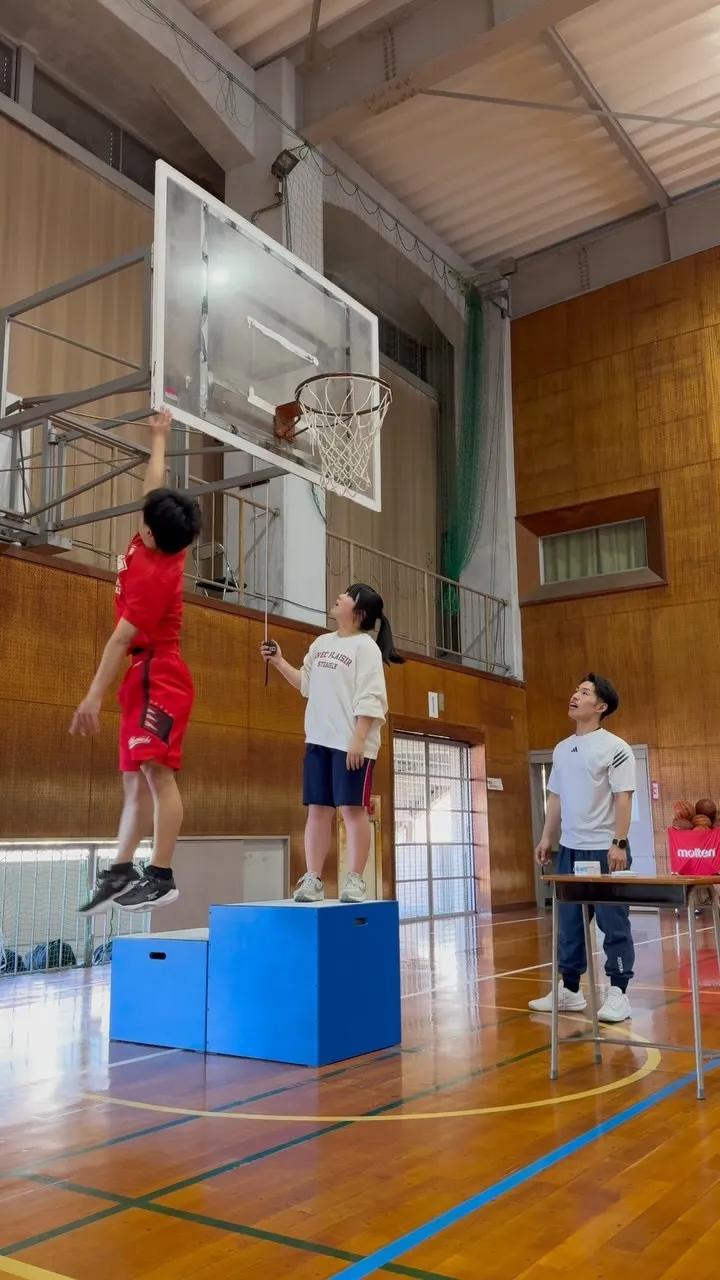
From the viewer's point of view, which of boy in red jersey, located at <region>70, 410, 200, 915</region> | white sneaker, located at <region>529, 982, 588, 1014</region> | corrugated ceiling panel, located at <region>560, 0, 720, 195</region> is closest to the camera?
boy in red jersey, located at <region>70, 410, 200, 915</region>

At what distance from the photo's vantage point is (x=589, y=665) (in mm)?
13547

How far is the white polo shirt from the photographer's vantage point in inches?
199

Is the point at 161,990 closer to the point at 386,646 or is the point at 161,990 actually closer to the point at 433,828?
the point at 386,646

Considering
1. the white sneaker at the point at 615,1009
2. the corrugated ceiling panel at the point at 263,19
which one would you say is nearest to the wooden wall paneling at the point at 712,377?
the corrugated ceiling panel at the point at 263,19

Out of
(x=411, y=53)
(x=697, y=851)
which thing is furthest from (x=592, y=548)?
(x=411, y=53)

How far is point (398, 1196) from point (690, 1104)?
4.54ft

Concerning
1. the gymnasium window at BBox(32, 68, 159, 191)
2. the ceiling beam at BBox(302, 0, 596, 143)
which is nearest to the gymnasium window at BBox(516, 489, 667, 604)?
the ceiling beam at BBox(302, 0, 596, 143)

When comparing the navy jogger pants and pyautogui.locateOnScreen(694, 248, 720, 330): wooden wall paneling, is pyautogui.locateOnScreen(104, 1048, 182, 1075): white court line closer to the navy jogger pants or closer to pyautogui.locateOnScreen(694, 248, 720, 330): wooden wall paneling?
the navy jogger pants

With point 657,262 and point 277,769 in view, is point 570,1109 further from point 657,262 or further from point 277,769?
point 657,262

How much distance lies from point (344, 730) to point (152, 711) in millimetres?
1260

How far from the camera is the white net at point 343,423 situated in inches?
231

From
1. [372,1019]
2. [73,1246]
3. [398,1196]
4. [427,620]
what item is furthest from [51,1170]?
[427,620]

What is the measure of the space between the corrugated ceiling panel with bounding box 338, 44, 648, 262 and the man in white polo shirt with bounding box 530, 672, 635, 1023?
8.45 meters

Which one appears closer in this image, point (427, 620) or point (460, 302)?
point (427, 620)
